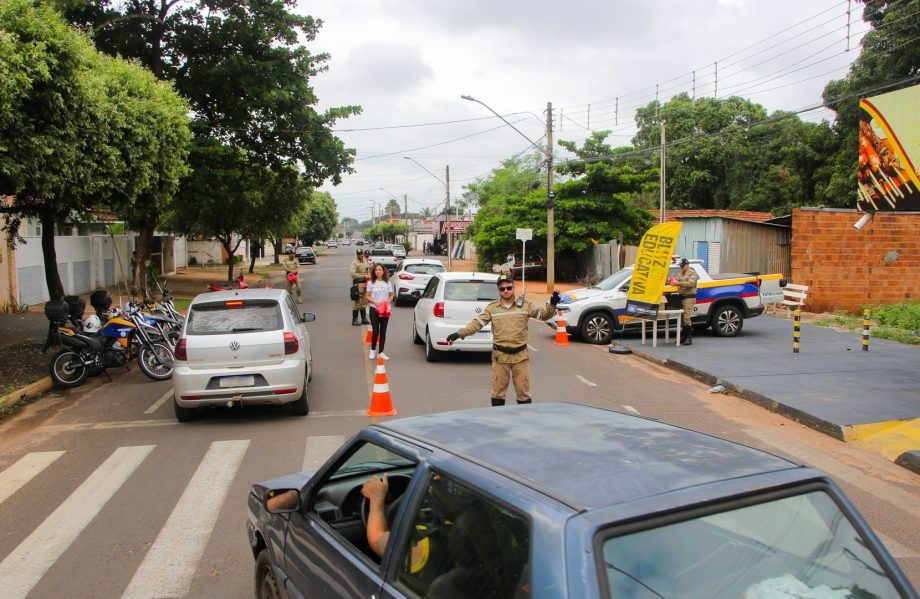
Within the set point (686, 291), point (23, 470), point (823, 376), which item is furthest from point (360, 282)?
point (23, 470)

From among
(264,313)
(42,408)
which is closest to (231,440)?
(264,313)

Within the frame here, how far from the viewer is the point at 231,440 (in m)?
8.80

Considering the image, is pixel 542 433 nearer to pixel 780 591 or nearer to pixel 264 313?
pixel 780 591

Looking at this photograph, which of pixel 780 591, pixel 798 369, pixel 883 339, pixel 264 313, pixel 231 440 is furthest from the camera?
pixel 883 339

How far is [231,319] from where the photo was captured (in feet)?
31.6

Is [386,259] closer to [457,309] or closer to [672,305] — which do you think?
[672,305]

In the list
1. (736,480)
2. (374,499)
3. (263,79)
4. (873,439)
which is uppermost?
(263,79)

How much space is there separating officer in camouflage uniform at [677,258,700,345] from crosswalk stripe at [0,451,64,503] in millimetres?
12115

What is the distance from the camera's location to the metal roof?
2430 mm

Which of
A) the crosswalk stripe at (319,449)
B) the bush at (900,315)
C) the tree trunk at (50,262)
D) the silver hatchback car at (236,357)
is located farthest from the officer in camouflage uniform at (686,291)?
the tree trunk at (50,262)

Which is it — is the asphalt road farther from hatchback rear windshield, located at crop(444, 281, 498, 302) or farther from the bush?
the bush

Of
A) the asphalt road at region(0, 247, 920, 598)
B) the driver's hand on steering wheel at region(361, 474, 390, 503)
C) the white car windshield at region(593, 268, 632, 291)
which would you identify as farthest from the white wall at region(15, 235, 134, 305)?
the driver's hand on steering wheel at region(361, 474, 390, 503)

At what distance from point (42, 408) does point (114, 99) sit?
575 centimetres

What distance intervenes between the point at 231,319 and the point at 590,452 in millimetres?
7666
